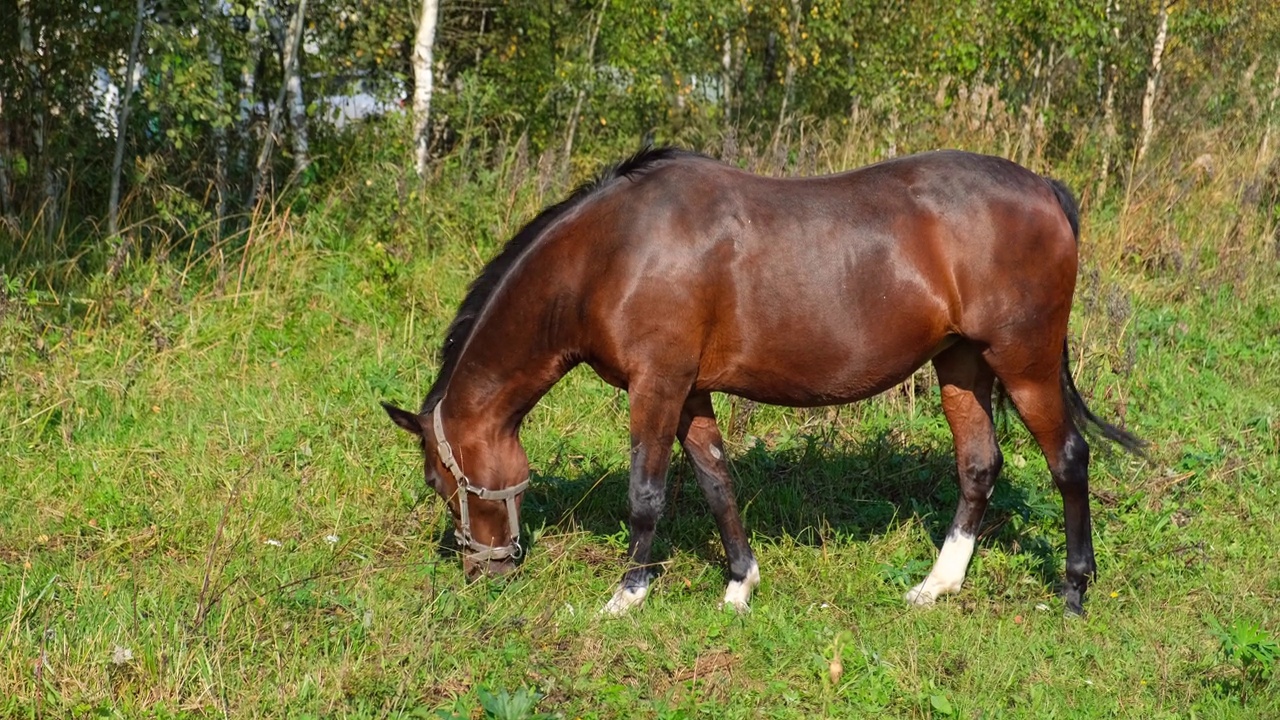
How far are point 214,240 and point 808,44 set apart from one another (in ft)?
24.1

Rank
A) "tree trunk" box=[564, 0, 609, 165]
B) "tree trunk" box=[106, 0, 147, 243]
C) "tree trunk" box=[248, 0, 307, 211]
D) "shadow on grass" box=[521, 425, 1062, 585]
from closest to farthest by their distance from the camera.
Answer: "shadow on grass" box=[521, 425, 1062, 585], "tree trunk" box=[106, 0, 147, 243], "tree trunk" box=[248, 0, 307, 211], "tree trunk" box=[564, 0, 609, 165]

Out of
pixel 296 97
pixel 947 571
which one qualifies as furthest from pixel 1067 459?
pixel 296 97

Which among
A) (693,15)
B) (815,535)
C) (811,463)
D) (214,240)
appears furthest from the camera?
(693,15)

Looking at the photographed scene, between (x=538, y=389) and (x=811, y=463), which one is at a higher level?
(x=538, y=389)

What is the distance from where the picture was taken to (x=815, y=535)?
5996mm

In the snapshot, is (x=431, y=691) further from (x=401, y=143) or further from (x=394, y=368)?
(x=401, y=143)

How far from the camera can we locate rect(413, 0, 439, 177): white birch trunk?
31.3ft

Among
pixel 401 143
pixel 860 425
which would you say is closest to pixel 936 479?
pixel 860 425

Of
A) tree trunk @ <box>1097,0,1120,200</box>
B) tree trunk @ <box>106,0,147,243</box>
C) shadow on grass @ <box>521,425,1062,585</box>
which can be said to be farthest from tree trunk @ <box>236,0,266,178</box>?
tree trunk @ <box>1097,0,1120,200</box>

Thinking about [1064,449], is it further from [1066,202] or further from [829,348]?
[829,348]

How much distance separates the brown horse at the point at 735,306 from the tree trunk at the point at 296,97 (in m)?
4.27

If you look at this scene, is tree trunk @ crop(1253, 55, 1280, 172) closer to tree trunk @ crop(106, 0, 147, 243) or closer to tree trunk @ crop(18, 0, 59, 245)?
tree trunk @ crop(106, 0, 147, 243)

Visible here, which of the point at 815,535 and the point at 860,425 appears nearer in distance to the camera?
the point at 815,535

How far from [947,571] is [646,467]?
1.54 m
